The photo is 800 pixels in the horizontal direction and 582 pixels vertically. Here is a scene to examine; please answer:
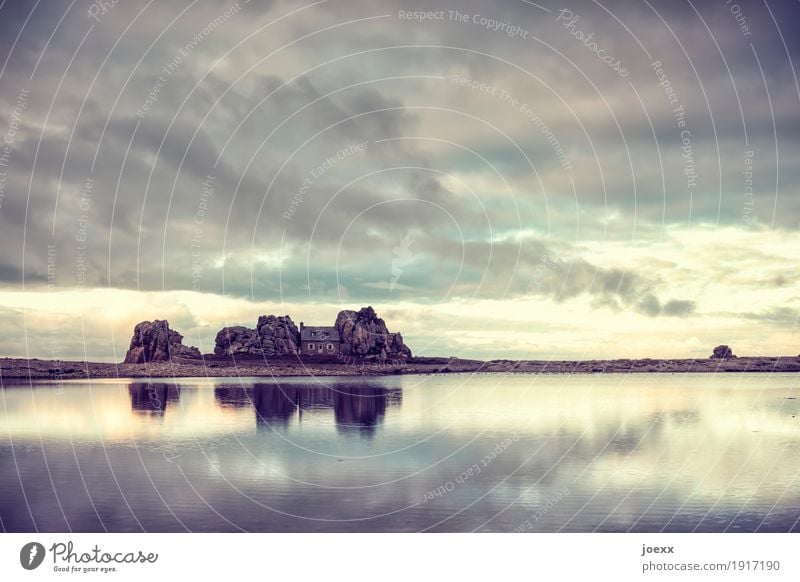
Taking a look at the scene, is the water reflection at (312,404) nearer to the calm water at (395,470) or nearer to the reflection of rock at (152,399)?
the calm water at (395,470)

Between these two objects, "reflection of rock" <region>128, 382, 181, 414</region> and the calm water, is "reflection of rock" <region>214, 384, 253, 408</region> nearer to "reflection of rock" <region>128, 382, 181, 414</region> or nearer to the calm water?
"reflection of rock" <region>128, 382, 181, 414</region>

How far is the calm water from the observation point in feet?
104

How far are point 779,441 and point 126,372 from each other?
156554mm

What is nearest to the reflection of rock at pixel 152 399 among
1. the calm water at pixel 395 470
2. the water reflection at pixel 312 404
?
the calm water at pixel 395 470

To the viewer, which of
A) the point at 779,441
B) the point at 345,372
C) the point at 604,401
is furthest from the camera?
the point at 345,372

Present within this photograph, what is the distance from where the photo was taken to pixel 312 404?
285 ft

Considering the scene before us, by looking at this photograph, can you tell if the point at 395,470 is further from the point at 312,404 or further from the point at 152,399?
the point at 152,399

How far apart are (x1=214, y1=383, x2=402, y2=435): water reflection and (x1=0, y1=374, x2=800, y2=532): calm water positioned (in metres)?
0.80

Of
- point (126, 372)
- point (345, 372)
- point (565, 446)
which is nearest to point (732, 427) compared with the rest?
point (565, 446)

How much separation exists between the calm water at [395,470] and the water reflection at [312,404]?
0.80 metres

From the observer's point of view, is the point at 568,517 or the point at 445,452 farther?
the point at 445,452

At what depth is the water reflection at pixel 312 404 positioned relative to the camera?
6674cm

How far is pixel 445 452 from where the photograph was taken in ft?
162
